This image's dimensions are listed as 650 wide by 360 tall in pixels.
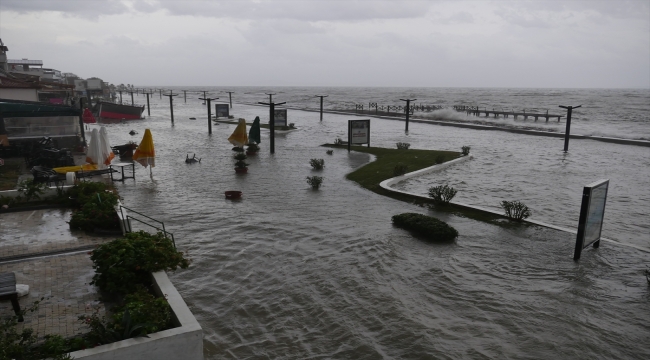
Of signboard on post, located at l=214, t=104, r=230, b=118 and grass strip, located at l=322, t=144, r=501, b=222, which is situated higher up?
signboard on post, located at l=214, t=104, r=230, b=118

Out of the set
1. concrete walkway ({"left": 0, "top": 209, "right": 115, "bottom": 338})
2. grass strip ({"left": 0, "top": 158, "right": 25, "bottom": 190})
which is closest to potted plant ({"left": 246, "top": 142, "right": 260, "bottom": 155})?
grass strip ({"left": 0, "top": 158, "right": 25, "bottom": 190})

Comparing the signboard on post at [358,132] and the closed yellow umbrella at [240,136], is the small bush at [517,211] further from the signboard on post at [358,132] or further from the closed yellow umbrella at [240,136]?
the closed yellow umbrella at [240,136]

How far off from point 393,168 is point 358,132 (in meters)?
7.94

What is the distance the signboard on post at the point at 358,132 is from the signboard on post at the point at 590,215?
62.8ft

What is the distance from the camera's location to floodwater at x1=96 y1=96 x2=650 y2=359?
8758 millimetres

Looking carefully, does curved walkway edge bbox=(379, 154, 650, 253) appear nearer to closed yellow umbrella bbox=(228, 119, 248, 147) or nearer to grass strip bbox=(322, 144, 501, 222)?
grass strip bbox=(322, 144, 501, 222)

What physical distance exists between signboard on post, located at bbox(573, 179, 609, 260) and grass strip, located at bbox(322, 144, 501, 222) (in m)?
3.36

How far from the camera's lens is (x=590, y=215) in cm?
1220

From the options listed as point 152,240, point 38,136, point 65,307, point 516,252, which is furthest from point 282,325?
point 38,136

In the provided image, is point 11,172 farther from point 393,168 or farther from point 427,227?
point 427,227

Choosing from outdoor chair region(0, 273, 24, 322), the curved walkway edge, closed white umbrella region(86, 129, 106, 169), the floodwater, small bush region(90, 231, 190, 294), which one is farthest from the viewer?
closed white umbrella region(86, 129, 106, 169)

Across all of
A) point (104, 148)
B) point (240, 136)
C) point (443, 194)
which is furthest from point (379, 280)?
point (240, 136)

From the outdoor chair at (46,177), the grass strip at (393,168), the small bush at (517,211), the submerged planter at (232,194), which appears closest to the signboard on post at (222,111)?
the grass strip at (393,168)

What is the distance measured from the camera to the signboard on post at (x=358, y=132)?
30.8 metres
